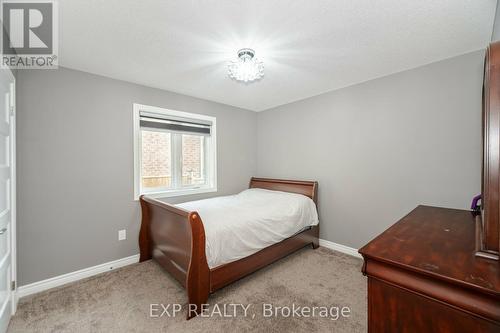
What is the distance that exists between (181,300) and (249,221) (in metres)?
0.95

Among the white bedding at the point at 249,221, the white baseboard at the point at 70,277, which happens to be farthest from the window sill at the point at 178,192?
the white baseboard at the point at 70,277

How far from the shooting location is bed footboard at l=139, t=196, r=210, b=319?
5.74ft

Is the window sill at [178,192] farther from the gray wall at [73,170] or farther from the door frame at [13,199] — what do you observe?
the door frame at [13,199]

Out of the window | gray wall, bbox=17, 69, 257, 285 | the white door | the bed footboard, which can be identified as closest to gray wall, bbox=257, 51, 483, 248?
the window

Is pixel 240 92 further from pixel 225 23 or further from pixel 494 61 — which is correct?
pixel 494 61

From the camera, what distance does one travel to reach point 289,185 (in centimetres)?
349

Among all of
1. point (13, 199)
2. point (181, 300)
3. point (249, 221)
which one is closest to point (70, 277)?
point (13, 199)

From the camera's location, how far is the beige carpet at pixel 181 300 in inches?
65.5

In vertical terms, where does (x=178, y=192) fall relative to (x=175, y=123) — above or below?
below

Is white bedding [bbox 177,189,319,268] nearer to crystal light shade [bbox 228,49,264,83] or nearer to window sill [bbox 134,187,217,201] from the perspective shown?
window sill [bbox 134,187,217,201]

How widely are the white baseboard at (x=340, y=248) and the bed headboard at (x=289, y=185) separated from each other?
24.0 inches

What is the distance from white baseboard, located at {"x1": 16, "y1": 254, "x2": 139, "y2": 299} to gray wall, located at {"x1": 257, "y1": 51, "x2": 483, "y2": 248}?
2674mm

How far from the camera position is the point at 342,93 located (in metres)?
2.97

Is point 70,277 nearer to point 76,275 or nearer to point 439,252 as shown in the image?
point 76,275
